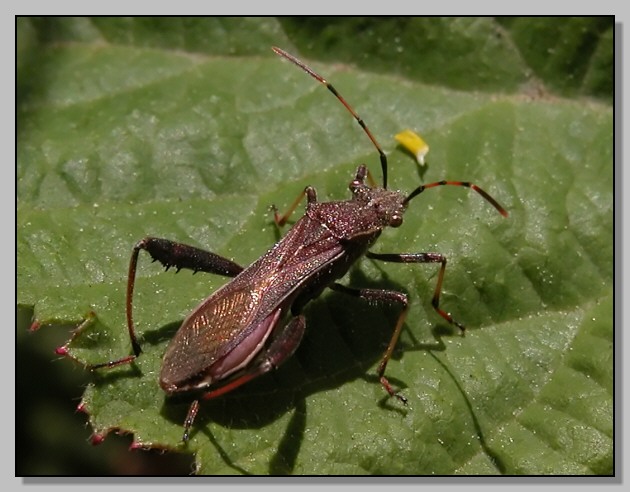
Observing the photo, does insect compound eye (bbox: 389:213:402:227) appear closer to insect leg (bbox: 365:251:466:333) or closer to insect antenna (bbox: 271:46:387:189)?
insect leg (bbox: 365:251:466:333)

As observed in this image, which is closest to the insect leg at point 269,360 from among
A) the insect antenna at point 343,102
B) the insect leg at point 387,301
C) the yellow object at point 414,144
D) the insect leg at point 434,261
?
the insect leg at point 387,301

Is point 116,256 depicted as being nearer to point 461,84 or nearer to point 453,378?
point 453,378

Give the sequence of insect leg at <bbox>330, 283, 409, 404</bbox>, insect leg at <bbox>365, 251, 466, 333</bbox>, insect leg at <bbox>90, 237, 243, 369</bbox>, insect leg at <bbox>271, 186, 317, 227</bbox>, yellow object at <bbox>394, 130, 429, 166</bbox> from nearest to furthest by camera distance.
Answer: insect leg at <bbox>90, 237, 243, 369</bbox> → insect leg at <bbox>330, 283, 409, 404</bbox> → insect leg at <bbox>365, 251, 466, 333</bbox> → insect leg at <bbox>271, 186, 317, 227</bbox> → yellow object at <bbox>394, 130, 429, 166</bbox>

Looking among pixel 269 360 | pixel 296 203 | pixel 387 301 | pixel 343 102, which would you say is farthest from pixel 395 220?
pixel 269 360

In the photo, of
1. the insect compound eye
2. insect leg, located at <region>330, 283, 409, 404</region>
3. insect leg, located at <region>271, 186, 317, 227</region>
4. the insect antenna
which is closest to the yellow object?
the insect antenna

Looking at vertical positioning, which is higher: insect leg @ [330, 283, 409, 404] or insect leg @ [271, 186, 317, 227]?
insect leg @ [271, 186, 317, 227]

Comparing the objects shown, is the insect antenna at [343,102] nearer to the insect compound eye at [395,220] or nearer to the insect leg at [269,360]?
the insect compound eye at [395,220]
